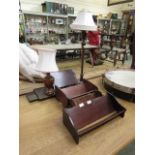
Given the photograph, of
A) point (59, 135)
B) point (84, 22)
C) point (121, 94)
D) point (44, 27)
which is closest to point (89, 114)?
point (59, 135)

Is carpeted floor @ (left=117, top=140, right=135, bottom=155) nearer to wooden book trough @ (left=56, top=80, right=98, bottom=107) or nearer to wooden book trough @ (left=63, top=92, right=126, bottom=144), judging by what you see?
wooden book trough @ (left=63, top=92, right=126, bottom=144)

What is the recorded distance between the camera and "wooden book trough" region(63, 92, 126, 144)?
1085 mm

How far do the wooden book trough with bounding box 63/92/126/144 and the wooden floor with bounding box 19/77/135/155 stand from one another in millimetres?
50

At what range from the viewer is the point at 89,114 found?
1.21m

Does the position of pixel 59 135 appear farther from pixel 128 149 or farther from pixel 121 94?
pixel 121 94

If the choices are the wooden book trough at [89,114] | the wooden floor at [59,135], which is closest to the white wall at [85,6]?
the wooden floor at [59,135]

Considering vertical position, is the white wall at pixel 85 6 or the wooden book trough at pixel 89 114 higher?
the white wall at pixel 85 6

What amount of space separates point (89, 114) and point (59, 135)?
282 mm

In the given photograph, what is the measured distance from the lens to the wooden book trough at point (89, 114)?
3.56ft

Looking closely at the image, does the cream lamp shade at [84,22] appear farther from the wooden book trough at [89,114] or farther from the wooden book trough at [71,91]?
the wooden book trough at [89,114]

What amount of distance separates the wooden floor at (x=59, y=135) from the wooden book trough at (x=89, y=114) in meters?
0.05

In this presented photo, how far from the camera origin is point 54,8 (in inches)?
168

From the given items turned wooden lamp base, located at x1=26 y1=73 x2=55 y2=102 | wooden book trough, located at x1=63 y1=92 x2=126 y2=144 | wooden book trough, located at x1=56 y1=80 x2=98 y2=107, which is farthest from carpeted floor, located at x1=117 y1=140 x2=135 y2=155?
turned wooden lamp base, located at x1=26 y1=73 x2=55 y2=102
